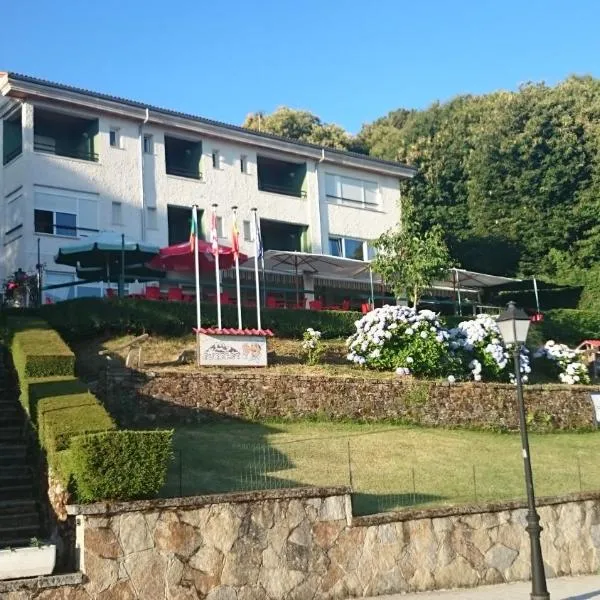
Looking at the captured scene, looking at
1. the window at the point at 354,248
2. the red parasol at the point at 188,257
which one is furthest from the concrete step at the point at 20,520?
the window at the point at 354,248

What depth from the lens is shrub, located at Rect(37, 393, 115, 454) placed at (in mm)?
11578

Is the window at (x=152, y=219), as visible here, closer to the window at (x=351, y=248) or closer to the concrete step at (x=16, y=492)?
the window at (x=351, y=248)

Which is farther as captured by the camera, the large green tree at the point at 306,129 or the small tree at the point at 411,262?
the large green tree at the point at 306,129

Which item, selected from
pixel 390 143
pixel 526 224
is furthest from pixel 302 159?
pixel 390 143

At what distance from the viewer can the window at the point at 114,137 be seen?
3272 centimetres

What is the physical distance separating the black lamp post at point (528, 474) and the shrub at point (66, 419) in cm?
547

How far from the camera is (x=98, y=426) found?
11.8 m

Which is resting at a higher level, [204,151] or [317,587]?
[204,151]

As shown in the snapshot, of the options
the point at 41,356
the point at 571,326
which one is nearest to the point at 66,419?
the point at 41,356

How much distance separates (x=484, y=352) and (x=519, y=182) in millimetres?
29725

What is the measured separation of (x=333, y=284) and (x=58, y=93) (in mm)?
12693

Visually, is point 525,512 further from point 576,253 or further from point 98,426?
point 576,253

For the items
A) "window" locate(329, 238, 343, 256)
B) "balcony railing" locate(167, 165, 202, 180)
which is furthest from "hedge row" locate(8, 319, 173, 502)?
"window" locate(329, 238, 343, 256)

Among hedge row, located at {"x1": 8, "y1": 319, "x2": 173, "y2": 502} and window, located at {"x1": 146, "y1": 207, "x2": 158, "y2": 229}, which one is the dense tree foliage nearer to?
window, located at {"x1": 146, "y1": 207, "x2": 158, "y2": 229}
